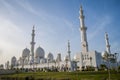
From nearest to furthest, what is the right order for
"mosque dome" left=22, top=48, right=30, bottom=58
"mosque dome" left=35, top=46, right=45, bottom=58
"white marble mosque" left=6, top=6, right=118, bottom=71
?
"white marble mosque" left=6, top=6, right=118, bottom=71
"mosque dome" left=35, top=46, right=45, bottom=58
"mosque dome" left=22, top=48, right=30, bottom=58

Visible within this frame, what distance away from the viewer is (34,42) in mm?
82062

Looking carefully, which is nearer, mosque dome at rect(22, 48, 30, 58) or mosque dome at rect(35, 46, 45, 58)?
mosque dome at rect(35, 46, 45, 58)

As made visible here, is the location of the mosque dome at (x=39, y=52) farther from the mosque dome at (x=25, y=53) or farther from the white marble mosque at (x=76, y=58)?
the mosque dome at (x=25, y=53)

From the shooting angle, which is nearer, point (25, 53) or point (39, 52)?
point (39, 52)

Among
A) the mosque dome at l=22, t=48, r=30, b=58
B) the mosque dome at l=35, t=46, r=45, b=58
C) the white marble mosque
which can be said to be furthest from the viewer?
the mosque dome at l=22, t=48, r=30, b=58

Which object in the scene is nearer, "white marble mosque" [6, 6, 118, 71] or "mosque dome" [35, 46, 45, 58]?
"white marble mosque" [6, 6, 118, 71]

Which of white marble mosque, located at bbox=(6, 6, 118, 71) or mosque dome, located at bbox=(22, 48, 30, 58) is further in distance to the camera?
mosque dome, located at bbox=(22, 48, 30, 58)

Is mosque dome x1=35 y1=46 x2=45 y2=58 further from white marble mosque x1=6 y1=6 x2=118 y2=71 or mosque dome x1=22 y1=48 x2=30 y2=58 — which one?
mosque dome x1=22 y1=48 x2=30 y2=58

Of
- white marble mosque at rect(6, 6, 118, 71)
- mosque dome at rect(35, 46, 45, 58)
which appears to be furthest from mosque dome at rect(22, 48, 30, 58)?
mosque dome at rect(35, 46, 45, 58)

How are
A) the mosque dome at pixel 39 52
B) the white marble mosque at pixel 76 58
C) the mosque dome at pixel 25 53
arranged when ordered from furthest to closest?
the mosque dome at pixel 25 53, the mosque dome at pixel 39 52, the white marble mosque at pixel 76 58

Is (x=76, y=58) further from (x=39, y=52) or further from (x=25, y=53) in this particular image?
(x=25, y=53)

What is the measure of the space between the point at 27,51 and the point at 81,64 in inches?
1796

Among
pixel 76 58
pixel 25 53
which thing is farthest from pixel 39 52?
pixel 76 58

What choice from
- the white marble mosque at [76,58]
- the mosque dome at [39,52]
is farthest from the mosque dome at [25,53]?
the mosque dome at [39,52]
